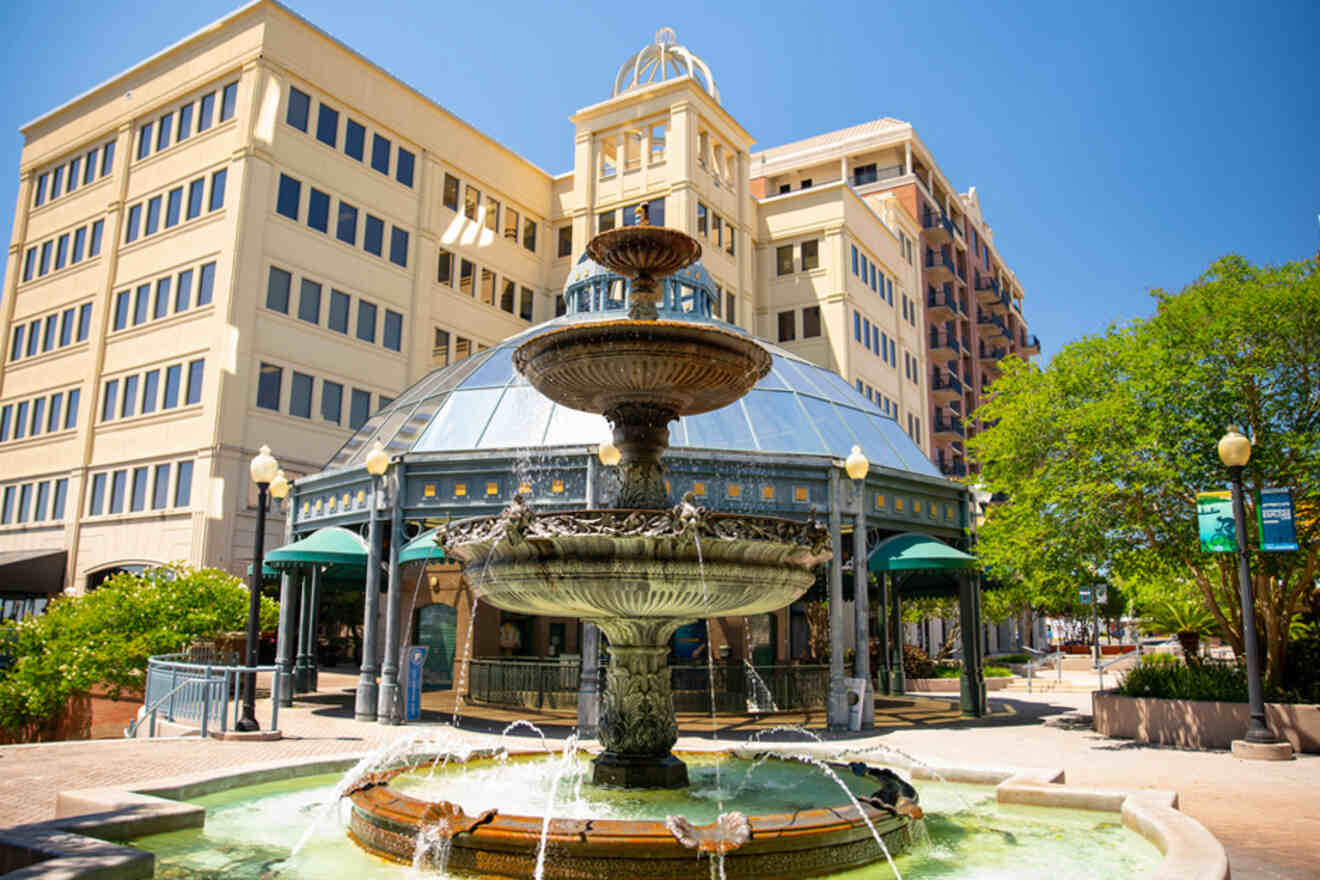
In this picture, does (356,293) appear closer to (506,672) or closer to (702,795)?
(506,672)

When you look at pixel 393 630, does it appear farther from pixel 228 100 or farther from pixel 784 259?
pixel 784 259

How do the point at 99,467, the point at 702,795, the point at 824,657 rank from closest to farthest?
the point at 702,795
the point at 824,657
the point at 99,467

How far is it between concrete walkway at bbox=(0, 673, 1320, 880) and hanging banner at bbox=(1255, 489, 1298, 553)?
310 cm

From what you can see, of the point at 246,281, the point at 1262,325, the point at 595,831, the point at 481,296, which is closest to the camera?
the point at 595,831

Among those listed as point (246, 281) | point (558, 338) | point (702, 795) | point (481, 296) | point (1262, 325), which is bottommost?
point (702, 795)

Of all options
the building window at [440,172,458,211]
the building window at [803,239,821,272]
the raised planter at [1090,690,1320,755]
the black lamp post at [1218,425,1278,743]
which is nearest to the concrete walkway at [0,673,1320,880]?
the raised planter at [1090,690,1320,755]

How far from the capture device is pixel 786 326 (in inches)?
1844

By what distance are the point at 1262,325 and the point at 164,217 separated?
36.2 m

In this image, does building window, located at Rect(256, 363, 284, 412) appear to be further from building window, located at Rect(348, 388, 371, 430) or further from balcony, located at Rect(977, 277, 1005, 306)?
balcony, located at Rect(977, 277, 1005, 306)

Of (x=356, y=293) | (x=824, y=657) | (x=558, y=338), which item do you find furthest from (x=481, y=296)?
(x=558, y=338)

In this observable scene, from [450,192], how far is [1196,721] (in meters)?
35.8

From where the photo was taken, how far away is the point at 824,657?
27234mm

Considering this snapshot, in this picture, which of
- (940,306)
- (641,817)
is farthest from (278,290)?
(940,306)

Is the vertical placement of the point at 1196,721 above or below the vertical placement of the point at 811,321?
below
